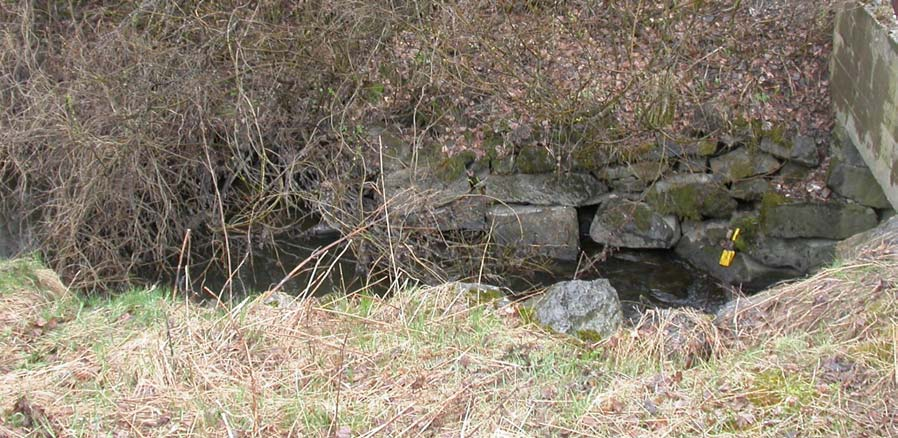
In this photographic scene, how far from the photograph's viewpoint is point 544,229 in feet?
28.0

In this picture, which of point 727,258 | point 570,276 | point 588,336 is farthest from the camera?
point 570,276

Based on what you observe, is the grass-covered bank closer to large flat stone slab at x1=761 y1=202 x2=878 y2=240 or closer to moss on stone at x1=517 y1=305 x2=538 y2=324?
moss on stone at x1=517 y1=305 x2=538 y2=324

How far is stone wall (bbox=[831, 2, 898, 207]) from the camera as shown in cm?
692

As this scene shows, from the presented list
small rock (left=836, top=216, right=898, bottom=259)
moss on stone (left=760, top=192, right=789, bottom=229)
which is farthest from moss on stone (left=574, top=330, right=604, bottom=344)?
moss on stone (left=760, top=192, right=789, bottom=229)

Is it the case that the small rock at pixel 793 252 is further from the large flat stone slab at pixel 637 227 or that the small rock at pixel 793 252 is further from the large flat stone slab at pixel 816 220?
Answer: the large flat stone slab at pixel 637 227

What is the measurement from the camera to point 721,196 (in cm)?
837

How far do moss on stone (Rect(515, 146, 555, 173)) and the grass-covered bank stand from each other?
12.1 ft

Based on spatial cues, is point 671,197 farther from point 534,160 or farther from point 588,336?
point 588,336

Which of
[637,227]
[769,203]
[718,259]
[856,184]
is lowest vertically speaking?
[718,259]

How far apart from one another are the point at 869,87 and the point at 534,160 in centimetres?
290

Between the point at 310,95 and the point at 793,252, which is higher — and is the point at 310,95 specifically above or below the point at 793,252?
above

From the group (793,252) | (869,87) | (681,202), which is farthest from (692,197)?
(869,87)

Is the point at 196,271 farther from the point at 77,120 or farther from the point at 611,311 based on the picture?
the point at 611,311

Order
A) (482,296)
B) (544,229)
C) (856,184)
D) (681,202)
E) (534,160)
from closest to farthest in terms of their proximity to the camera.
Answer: (482,296), (856,184), (681,202), (544,229), (534,160)
